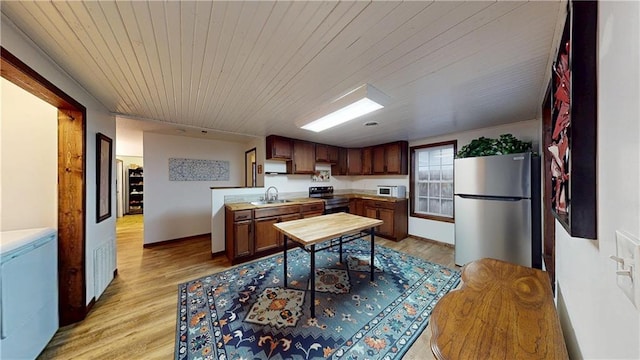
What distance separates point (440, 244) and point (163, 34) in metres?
4.65

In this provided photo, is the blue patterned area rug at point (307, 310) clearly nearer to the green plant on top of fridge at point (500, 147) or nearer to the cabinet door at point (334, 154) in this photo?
the green plant on top of fridge at point (500, 147)

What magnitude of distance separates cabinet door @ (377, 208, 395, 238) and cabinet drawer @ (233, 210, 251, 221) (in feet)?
8.77

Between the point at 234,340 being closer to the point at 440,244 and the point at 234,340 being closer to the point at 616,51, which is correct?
the point at 616,51

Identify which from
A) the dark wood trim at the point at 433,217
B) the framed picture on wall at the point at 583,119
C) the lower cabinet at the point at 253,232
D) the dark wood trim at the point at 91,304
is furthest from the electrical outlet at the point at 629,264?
the dark wood trim at the point at 433,217

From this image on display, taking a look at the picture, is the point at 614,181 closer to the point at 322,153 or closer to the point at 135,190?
the point at 322,153

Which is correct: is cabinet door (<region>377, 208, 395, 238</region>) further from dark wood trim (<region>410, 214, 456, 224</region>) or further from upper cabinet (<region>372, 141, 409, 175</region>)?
upper cabinet (<region>372, 141, 409, 175</region>)

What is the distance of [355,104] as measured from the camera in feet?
6.91

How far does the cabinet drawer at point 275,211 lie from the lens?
3297 millimetres

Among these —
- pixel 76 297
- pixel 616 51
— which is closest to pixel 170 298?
pixel 76 297

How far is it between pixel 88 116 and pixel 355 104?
270 centimetres

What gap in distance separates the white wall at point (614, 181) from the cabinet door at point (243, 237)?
3.23m

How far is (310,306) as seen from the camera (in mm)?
2023

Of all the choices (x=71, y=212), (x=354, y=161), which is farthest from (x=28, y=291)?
(x=354, y=161)

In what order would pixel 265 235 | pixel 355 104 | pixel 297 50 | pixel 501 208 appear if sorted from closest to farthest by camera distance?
pixel 297 50 → pixel 355 104 → pixel 501 208 → pixel 265 235
